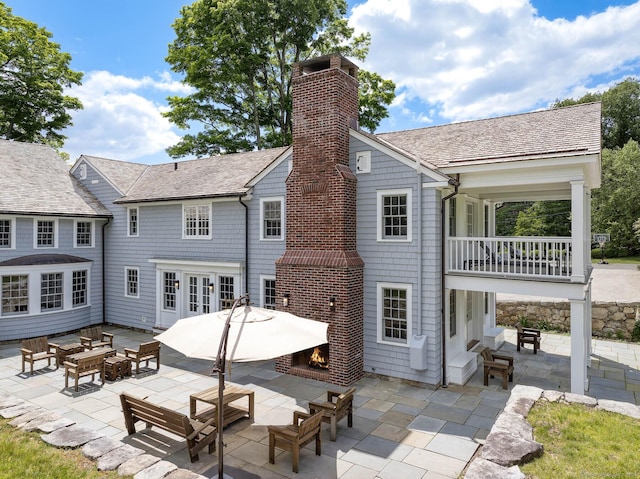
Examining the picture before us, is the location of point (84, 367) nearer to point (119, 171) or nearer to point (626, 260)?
point (119, 171)

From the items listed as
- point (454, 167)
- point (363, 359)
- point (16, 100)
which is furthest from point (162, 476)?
point (16, 100)

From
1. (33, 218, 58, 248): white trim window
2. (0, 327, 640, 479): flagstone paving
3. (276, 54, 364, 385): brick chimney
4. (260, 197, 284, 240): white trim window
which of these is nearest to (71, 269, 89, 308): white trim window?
(33, 218, 58, 248): white trim window

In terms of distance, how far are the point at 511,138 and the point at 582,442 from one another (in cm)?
824

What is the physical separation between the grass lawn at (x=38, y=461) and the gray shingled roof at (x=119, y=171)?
14.4 metres

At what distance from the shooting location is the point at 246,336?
598cm

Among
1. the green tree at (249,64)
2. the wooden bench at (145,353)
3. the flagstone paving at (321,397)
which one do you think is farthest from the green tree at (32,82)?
the wooden bench at (145,353)

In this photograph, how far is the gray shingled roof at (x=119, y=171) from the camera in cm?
1906

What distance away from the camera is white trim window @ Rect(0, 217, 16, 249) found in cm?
1560

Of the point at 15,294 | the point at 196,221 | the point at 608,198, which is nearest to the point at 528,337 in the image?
the point at 196,221

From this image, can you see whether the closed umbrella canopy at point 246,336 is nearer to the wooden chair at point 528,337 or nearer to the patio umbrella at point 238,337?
the patio umbrella at point 238,337

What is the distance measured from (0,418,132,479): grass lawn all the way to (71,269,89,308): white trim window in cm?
1278

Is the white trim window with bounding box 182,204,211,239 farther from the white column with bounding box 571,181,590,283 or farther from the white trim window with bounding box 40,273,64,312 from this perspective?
the white column with bounding box 571,181,590,283

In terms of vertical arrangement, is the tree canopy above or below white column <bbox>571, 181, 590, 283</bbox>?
above

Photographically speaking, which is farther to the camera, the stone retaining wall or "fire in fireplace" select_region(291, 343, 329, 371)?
the stone retaining wall
